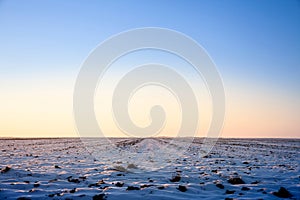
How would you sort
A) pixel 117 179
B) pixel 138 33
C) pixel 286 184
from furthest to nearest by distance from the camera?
pixel 138 33
pixel 117 179
pixel 286 184

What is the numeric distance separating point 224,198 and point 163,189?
2.64 metres


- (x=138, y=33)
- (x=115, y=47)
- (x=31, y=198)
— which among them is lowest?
(x=31, y=198)

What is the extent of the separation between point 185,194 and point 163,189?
1087 millimetres

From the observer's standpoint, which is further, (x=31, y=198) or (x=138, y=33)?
(x=138, y=33)

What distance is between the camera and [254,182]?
1345cm

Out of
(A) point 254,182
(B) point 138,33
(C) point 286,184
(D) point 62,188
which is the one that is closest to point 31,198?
(D) point 62,188

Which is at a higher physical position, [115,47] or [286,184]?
[115,47]

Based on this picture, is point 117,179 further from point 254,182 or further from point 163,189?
point 254,182

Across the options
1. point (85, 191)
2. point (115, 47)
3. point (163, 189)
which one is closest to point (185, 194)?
point (163, 189)

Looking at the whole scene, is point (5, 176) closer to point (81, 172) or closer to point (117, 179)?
point (81, 172)

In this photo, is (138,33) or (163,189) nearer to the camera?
(163,189)

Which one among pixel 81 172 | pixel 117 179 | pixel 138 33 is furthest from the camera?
pixel 138 33

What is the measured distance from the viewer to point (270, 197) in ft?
34.6

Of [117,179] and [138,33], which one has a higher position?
[138,33]
